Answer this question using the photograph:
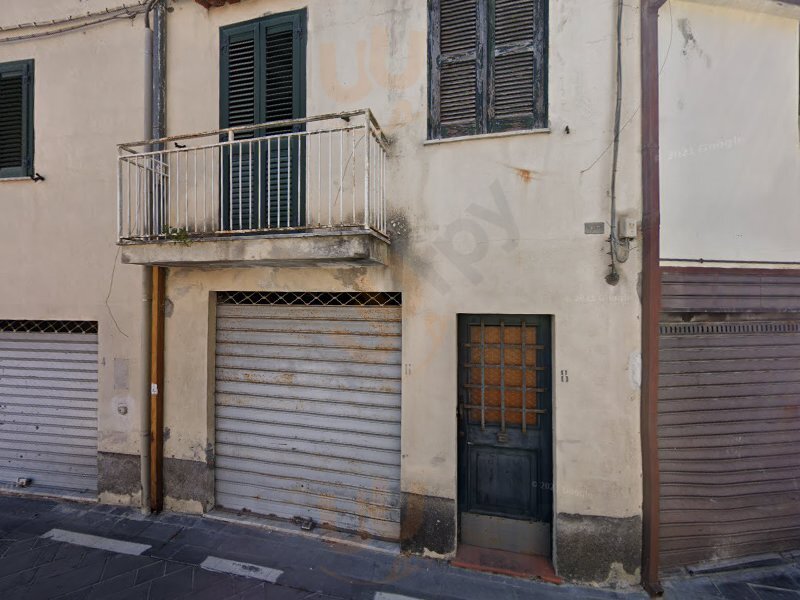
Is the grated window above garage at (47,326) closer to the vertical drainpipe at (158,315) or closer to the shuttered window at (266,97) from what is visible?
Answer: the vertical drainpipe at (158,315)

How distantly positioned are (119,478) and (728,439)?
25.5 ft

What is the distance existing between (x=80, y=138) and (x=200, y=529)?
228 inches

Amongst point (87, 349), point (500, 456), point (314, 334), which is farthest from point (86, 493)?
point (500, 456)

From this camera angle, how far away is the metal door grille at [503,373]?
4.52m

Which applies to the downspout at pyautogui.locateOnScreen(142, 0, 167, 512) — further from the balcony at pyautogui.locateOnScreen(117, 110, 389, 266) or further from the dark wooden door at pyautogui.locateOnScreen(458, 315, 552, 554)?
the dark wooden door at pyautogui.locateOnScreen(458, 315, 552, 554)

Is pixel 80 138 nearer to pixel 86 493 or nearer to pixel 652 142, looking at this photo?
pixel 86 493

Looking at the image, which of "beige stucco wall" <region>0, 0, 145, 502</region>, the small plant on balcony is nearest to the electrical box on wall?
the small plant on balcony

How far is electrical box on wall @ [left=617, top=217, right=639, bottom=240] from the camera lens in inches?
161

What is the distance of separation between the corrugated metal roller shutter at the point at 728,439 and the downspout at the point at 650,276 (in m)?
0.34

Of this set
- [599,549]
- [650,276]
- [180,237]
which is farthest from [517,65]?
[599,549]

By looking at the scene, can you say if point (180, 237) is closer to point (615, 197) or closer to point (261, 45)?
point (261, 45)

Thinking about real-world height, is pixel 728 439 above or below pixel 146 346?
below

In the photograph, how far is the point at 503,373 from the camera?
180 inches

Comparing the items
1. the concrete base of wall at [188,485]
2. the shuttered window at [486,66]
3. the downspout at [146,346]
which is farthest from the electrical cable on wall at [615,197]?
the downspout at [146,346]
